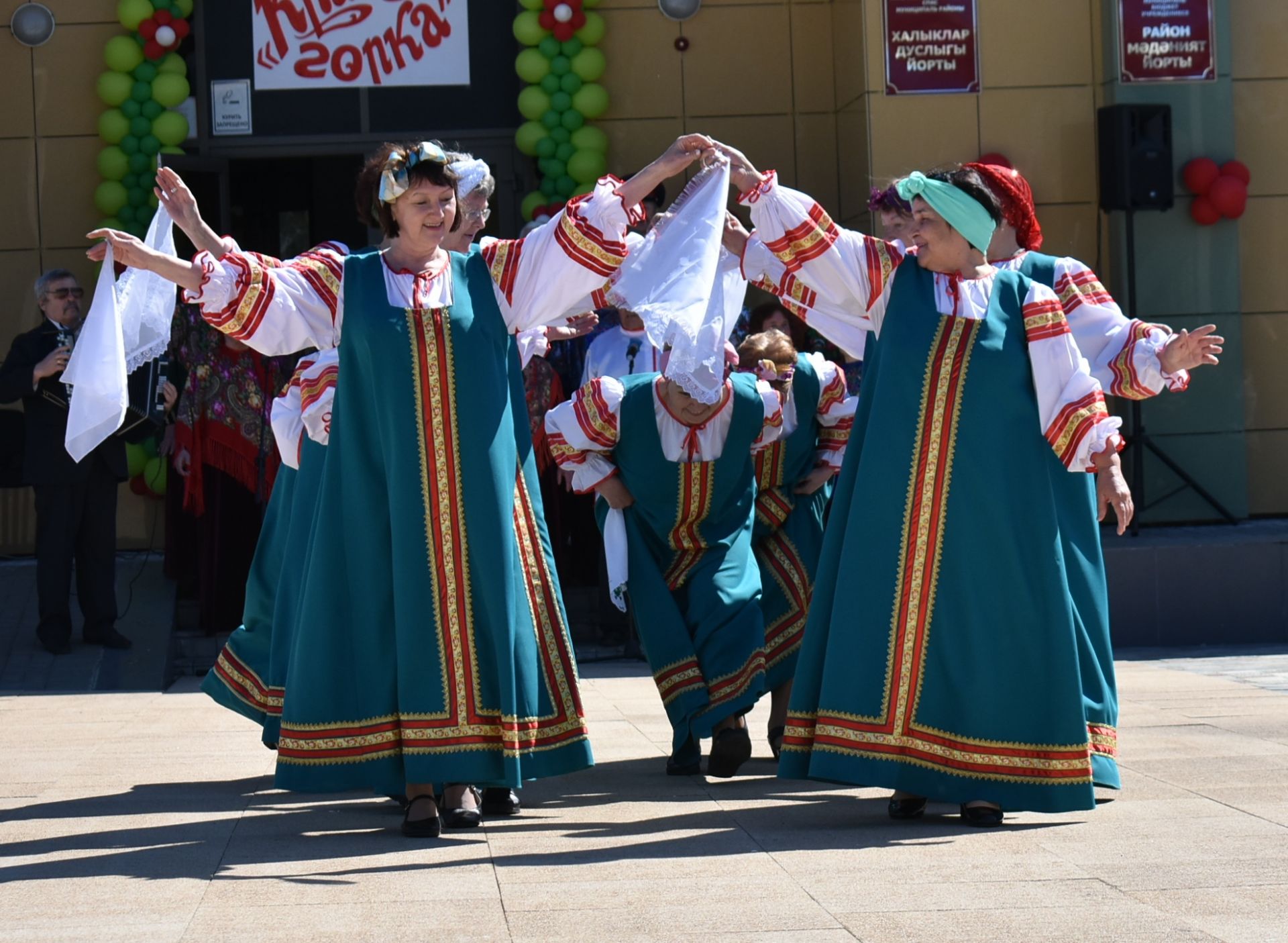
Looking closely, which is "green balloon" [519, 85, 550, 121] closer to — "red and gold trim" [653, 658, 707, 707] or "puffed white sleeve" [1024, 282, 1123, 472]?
"red and gold trim" [653, 658, 707, 707]

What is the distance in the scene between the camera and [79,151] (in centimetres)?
1055

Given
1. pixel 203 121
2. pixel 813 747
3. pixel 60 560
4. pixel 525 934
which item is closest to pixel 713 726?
pixel 813 747

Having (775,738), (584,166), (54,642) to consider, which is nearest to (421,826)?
(775,738)

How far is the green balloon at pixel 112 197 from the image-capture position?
10078 millimetres

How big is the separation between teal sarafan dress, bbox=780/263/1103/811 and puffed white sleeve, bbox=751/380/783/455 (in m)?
1.03

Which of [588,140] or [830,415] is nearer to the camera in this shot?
[830,415]

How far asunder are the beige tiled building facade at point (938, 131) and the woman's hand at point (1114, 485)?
18.0 feet

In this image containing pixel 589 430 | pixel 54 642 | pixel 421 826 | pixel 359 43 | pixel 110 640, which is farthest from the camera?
pixel 359 43

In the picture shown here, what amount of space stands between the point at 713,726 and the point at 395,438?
1.39 meters

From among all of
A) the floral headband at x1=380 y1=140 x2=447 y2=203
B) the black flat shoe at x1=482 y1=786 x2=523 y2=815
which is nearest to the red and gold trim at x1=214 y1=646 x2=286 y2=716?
the black flat shoe at x1=482 y1=786 x2=523 y2=815

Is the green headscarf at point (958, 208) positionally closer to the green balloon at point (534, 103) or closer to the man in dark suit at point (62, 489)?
the man in dark suit at point (62, 489)

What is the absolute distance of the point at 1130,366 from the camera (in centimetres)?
502

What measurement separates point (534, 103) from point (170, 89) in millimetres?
1909

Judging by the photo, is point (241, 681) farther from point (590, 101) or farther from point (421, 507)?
point (590, 101)
